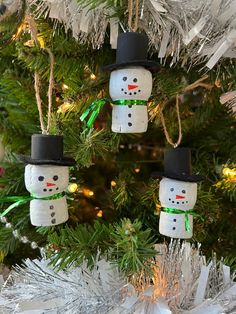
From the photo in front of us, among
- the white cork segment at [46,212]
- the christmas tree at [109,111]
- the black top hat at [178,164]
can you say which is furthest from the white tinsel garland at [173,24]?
the white cork segment at [46,212]

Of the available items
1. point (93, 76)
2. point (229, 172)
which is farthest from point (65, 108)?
point (229, 172)

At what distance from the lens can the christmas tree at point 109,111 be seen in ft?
1.62

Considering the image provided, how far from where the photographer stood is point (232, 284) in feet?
1.76

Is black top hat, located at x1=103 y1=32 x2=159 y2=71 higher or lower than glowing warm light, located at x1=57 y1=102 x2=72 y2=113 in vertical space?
higher

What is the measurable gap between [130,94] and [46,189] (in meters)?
0.15

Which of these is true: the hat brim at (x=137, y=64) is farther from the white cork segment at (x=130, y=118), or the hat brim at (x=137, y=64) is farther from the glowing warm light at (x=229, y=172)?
the glowing warm light at (x=229, y=172)

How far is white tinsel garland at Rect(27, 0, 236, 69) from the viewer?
0.50 meters

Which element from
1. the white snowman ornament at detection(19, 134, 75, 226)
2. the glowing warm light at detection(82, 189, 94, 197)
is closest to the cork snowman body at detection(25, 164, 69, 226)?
the white snowman ornament at detection(19, 134, 75, 226)

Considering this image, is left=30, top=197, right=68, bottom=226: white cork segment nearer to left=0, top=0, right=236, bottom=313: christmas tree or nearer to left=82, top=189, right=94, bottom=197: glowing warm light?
left=0, top=0, right=236, bottom=313: christmas tree

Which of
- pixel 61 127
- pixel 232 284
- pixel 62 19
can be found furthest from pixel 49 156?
pixel 232 284

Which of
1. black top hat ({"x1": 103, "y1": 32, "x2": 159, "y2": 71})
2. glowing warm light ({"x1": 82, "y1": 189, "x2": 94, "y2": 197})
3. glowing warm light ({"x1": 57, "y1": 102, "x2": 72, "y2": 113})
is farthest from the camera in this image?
glowing warm light ({"x1": 82, "y1": 189, "x2": 94, "y2": 197})

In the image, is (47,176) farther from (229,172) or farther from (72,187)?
(229,172)

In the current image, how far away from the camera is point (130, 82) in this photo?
18.7 inches

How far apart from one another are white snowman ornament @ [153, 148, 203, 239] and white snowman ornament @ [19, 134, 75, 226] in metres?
0.13
